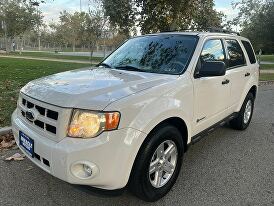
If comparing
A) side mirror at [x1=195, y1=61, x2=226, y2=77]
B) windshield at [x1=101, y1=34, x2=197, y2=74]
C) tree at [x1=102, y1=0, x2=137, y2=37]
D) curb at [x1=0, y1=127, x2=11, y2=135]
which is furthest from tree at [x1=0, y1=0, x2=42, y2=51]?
side mirror at [x1=195, y1=61, x2=226, y2=77]

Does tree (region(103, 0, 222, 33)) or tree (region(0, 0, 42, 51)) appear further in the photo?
tree (region(0, 0, 42, 51))

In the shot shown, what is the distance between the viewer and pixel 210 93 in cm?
422

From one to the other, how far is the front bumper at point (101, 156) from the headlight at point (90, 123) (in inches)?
2.1

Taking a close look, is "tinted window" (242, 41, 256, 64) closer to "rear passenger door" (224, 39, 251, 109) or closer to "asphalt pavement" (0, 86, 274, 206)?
"rear passenger door" (224, 39, 251, 109)

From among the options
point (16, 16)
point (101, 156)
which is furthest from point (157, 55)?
point (16, 16)

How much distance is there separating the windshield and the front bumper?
1340 millimetres

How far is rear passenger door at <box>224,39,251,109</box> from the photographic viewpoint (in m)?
5.01

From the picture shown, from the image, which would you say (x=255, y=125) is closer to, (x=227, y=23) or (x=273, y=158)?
(x=273, y=158)

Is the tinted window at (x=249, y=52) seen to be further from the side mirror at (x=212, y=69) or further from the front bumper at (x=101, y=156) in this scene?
the front bumper at (x=101, y=156)

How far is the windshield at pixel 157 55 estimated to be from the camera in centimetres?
401

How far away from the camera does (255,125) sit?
659 cm

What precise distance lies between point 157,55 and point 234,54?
168cm

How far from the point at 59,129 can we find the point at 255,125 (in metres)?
4.83

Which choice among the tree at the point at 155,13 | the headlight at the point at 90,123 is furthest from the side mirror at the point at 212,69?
the tree at the point at 155,13
